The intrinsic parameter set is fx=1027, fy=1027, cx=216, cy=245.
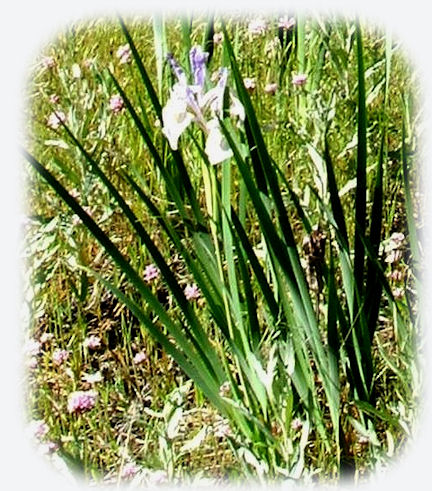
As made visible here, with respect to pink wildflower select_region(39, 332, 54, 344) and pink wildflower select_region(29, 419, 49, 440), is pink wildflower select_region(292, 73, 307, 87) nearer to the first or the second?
pink wildflower select_region(39, 332, 54, 344)

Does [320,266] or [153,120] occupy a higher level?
[153,120]

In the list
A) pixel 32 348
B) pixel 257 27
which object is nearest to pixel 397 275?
pixel 32 348

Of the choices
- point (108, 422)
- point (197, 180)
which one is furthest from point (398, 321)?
point (197, 180)

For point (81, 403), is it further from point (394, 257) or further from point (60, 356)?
point (394, 257)

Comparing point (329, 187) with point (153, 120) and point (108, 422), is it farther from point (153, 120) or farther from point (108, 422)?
point (153, 120)

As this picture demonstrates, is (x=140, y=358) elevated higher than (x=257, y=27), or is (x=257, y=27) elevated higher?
(x=257, y=27)

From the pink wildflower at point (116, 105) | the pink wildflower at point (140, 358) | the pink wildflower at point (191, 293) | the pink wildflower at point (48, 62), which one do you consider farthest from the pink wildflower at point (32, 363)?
the pink wildflower at point (48, 62)

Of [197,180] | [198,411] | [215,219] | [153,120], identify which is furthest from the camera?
[153,120]
